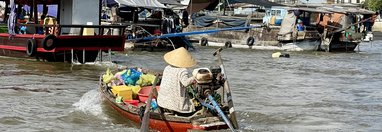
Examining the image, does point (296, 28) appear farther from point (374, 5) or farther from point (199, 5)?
point (374, 5)

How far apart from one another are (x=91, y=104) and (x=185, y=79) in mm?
3603

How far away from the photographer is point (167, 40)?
23.7 meters

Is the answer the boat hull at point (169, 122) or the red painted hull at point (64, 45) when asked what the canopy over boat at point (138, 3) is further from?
the boat hull at point (169, 122)

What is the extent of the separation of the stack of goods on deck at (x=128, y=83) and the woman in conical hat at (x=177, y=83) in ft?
4.77

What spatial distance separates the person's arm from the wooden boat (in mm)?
8495

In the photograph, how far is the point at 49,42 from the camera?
15.9 m

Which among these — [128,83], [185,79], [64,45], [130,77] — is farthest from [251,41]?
[185,79]

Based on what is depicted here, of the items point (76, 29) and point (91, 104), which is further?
point (76, 29)

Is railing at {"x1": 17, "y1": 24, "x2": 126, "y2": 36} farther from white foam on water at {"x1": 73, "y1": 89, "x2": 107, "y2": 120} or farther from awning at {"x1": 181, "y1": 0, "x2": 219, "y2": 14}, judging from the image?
awning at {"x1": 181, "y1": 0, "x2": 219, "y2": 14}

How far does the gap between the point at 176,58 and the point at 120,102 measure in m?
1.61

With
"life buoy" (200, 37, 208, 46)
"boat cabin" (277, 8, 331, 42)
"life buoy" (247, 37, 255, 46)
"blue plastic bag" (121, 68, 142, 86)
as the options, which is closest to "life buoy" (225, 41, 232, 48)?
"life buoy" (247, 37, 255, 46)

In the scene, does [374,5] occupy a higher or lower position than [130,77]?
higher

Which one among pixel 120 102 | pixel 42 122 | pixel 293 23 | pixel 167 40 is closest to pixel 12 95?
pixel 42 122

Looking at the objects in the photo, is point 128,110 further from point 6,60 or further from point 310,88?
point 6,60
